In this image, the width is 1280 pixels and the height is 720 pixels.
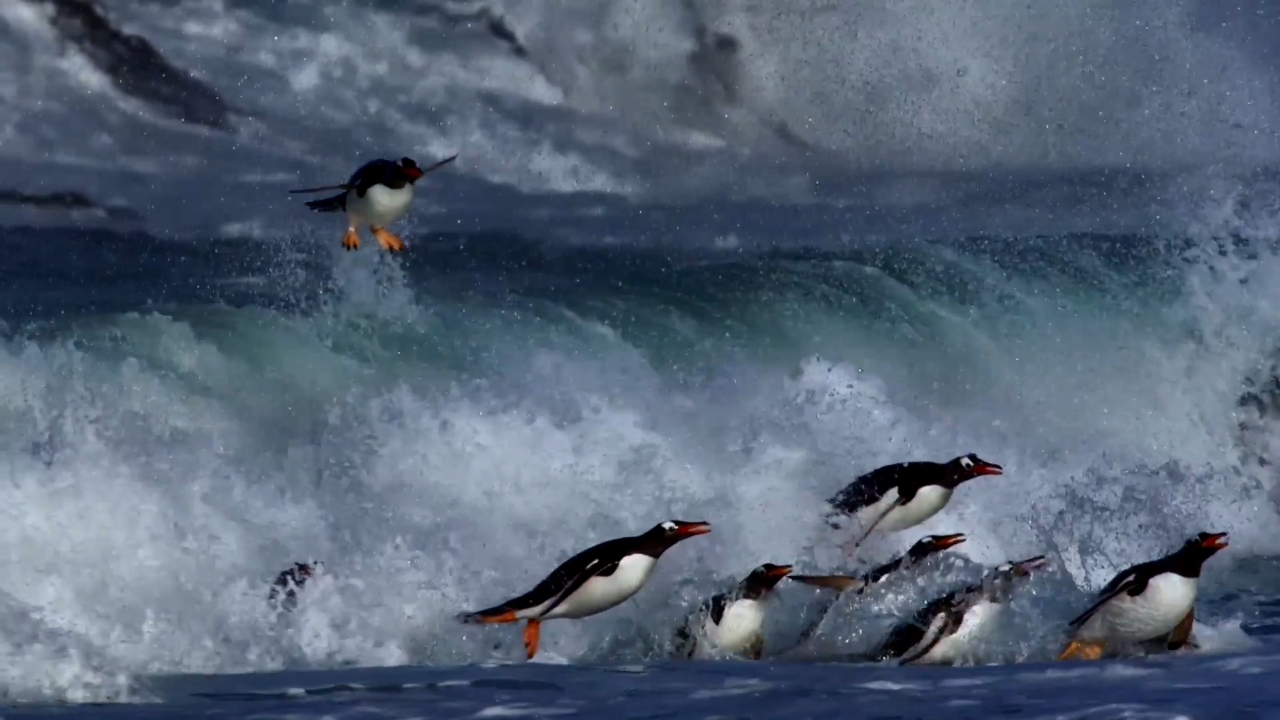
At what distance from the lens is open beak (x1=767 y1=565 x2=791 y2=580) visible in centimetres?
498

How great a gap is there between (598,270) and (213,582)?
41.5 ft

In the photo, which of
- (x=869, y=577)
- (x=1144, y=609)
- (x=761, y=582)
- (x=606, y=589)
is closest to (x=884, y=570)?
(x=869, y=577)

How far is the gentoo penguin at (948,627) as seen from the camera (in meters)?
4.68

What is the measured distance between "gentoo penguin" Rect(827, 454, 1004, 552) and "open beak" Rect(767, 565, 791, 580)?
1.14 metres

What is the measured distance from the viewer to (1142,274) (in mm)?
16000

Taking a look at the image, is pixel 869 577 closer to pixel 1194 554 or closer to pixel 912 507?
pixel 912 507

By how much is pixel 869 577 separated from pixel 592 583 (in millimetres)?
1231

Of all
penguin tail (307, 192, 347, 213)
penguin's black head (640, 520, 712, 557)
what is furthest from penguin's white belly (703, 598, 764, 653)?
penguin tail (307, 192, 347, 213)

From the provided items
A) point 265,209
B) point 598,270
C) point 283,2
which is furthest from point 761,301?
A: point 283,2

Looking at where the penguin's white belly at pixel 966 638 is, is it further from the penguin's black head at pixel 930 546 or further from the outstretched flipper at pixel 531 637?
the outstretched flipper at pixel 531 637

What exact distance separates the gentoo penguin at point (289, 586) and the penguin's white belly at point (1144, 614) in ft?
9.22

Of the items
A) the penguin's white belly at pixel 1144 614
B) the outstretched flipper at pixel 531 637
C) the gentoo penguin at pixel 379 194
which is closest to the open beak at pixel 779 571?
the outstretched flipper at pixel 531 637

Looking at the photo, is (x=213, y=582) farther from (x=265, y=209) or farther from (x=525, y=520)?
(x=265, y=209)

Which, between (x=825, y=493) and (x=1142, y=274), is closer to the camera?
(x=825, y=493)
